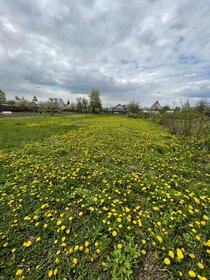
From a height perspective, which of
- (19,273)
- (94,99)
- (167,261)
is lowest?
(19,273)

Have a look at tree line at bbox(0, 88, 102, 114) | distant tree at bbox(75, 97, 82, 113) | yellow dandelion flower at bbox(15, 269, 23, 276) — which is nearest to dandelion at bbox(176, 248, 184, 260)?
yellow dandelion flower at bbox(15, 269, 23, 276)

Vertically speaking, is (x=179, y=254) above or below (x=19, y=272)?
above

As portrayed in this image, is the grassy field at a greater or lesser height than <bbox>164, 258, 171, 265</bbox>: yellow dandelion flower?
lesser

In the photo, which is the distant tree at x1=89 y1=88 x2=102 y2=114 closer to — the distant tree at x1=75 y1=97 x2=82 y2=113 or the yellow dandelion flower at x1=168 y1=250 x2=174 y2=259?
the distant tree at x1=75 y1=97 x2=82 y2=113

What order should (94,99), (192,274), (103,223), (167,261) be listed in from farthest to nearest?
(94,99) → (103,223) → (167,261) → (192,274)

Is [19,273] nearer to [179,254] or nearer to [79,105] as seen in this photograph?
[179,254]

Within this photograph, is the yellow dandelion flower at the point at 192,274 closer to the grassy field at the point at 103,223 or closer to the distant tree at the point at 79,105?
the grassy field at the point at 103,223

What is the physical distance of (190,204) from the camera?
7.98ft

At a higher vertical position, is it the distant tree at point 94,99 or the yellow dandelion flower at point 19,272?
the distant tree at point 94,99

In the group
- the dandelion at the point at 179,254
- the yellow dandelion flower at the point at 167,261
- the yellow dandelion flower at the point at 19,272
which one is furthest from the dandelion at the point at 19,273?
the dandelion at the point at 179,254

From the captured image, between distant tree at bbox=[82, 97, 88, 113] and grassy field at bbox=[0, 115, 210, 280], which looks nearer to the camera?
grassy field at bbox=[0, 115, 210, 280]

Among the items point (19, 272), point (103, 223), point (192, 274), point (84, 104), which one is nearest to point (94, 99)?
point (84, 104)

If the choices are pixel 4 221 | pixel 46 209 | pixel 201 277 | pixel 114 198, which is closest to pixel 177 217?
pixel 201 277

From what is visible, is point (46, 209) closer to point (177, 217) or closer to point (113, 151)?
point (177, 217)
